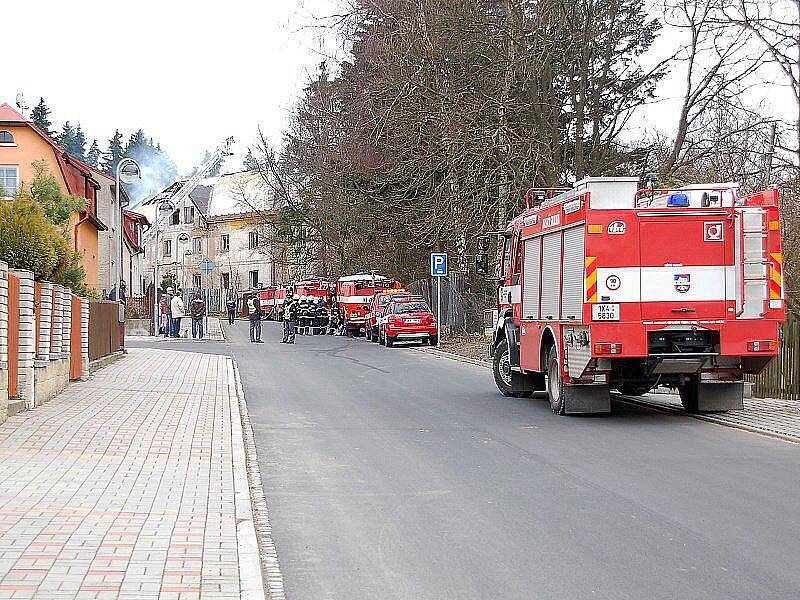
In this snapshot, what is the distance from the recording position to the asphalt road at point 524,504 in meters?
6.63

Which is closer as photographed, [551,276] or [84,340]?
[551,276]

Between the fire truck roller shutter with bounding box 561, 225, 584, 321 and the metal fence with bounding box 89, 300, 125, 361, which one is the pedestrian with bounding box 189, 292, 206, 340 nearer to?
the metal fence with bounding box 89, 300, 125, 361

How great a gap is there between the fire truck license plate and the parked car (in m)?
24.7

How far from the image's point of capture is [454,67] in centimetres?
2878

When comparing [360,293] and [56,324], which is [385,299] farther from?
[56,324]

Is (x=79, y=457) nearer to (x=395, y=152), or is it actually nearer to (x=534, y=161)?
(x=534, y=161)

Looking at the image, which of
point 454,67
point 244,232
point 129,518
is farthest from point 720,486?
point 244,232

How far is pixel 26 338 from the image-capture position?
14977mm

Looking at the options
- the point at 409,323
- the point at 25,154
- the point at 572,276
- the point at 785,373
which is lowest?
the point at 785,373

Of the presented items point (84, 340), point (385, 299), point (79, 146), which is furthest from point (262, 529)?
point (79, 146)

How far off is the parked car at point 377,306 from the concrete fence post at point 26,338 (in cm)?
2444

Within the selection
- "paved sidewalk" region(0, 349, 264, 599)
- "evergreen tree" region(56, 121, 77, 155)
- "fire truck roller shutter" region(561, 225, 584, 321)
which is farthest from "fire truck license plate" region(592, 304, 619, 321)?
"evergreen tree" region(56, 121, 77, 155)

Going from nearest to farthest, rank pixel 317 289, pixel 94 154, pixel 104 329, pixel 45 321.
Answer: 1. pixel 45 321
2. pixel 104 329
3. pixel 317 289
4. pixel 94 154

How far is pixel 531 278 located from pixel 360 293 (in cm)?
2957
